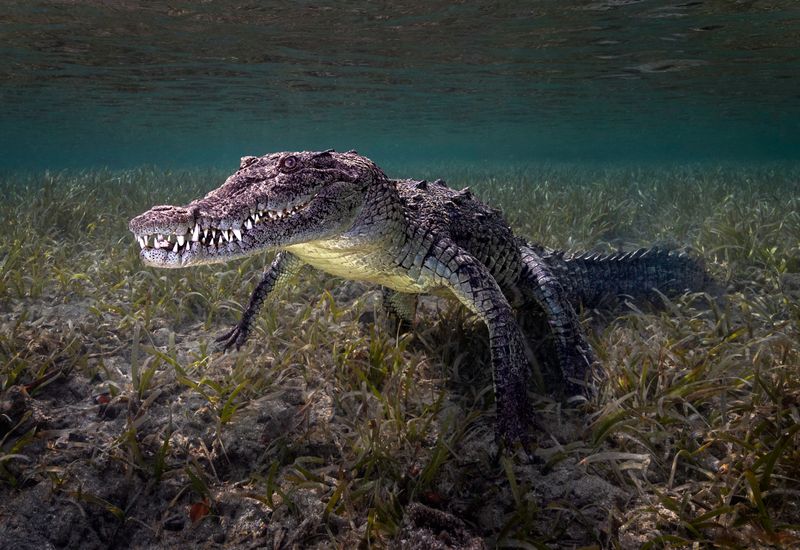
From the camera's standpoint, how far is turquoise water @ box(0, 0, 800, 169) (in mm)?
12094

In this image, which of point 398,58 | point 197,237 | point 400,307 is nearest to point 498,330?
point 400,307

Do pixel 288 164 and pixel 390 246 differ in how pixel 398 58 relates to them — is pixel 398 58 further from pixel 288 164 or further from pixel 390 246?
pixel 288 164

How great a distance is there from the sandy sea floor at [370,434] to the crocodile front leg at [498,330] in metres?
0.20

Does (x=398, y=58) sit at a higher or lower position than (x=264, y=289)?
higher

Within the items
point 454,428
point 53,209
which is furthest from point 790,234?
point 53,209

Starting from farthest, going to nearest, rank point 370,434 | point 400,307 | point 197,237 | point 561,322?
point 400,307 → point 561,322 → point 370,434 → point 197,237

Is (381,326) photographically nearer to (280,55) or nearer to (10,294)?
(10,294)

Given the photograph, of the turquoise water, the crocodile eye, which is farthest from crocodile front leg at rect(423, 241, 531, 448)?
the turquoise water

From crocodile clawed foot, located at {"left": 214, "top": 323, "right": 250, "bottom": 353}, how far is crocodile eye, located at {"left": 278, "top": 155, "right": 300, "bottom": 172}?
1667 millimetres

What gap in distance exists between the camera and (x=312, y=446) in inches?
113

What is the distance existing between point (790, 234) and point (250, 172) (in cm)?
761

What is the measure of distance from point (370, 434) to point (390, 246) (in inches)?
49.1

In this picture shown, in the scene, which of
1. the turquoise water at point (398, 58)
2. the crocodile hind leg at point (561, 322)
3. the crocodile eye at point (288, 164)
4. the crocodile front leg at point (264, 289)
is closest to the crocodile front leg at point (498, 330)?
the crocodile hind leg at point (561, 322)

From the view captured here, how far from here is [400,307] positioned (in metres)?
4.06
